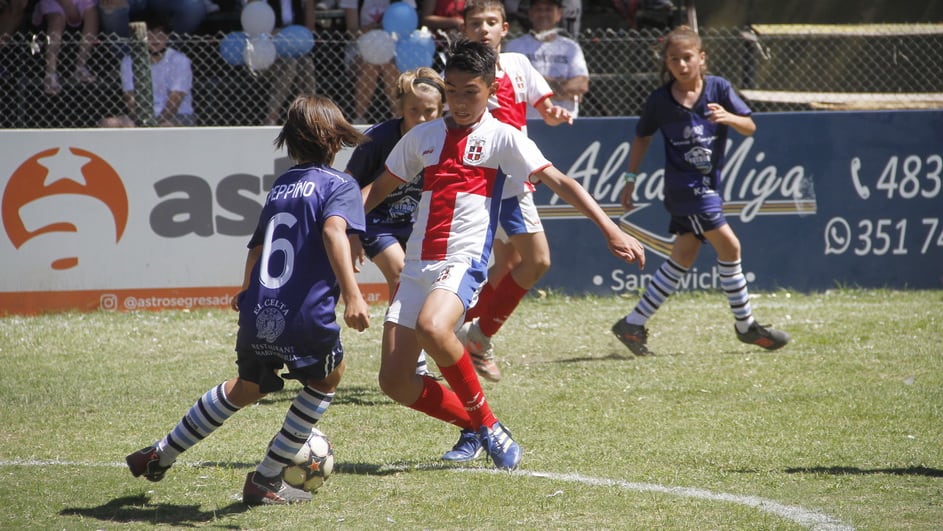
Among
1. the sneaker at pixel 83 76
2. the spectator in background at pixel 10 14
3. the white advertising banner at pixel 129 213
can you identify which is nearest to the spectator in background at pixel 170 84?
the sneaker at pixel 83 76

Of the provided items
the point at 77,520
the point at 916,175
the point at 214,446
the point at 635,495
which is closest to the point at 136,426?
the point at 214,446

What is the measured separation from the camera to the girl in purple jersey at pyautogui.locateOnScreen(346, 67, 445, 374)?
5770 mm

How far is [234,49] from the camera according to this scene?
10.2 meters

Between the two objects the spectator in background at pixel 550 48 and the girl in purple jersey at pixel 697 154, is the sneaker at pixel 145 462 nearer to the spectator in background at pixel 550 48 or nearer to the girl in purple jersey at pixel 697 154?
the girl in purple jersey at pixel 697 154

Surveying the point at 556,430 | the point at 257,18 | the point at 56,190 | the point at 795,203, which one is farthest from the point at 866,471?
the point at 257,18

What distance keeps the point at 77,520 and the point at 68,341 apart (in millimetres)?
4197

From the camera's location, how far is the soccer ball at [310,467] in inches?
172

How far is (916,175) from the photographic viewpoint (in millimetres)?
10000

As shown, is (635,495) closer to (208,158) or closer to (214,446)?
(214,446)

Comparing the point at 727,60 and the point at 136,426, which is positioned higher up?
the point at 727,60

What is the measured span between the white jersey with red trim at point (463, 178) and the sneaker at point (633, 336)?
2829mm

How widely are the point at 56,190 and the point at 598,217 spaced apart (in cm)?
600

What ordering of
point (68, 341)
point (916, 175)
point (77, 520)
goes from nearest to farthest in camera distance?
1. point (77, 520)
2. point (68, 341)
3. point (916, 175)

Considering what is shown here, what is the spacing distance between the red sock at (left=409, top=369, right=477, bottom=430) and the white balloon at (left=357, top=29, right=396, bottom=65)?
5926 mm
